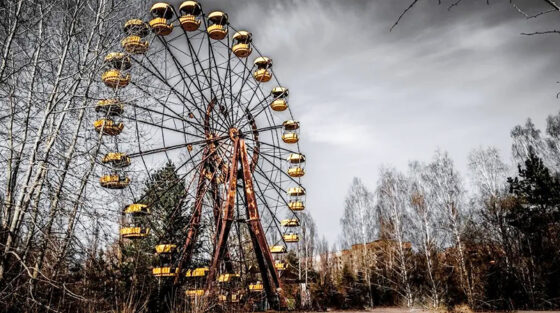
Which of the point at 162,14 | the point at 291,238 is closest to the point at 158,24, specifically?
the point at 162,14

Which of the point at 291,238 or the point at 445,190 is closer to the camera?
the point at 291,238

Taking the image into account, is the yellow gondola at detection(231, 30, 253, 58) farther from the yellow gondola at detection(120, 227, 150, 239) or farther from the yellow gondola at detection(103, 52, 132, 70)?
the yellow gondola at detection(120, 227, 150, 239)

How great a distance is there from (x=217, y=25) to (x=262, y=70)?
11.9 feet

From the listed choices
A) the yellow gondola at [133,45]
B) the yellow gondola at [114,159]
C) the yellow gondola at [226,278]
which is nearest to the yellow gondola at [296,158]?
the yellow gondola at [226,278]

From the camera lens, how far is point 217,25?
35.8 feet

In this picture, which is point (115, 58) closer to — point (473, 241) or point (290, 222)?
point (290, 222)

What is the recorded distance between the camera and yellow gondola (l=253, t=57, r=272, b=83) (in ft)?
46.2

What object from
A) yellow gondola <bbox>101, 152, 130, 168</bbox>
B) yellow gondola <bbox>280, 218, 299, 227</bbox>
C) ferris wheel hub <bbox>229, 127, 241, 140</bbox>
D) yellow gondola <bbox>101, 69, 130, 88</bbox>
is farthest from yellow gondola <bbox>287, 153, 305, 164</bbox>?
yellow gondola <bbox>101, 152, 130, 168</bbox>

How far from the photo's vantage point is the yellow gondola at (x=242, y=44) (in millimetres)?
12216

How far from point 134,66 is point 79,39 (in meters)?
1.25

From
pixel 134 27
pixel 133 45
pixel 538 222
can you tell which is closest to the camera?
pixel 133 45

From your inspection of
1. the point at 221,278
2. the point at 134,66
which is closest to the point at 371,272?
the point at 221,278

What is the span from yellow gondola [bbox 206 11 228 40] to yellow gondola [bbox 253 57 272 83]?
3.11m

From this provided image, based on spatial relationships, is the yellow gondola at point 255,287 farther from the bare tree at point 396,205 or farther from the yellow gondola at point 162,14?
the bare tree at point 396,205
